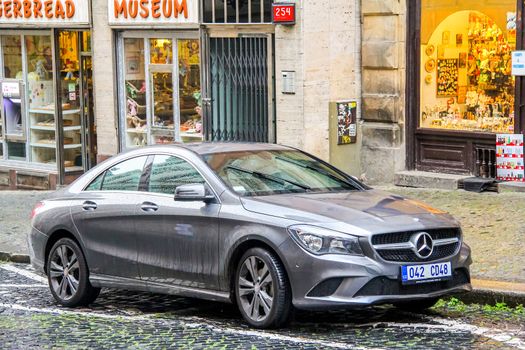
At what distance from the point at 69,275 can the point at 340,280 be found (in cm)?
303

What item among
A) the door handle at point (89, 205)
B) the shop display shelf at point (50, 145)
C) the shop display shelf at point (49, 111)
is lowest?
the shop display shelf at point (50, 145)

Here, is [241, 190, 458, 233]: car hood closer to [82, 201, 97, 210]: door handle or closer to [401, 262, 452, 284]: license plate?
[401, 262, 452, 284]: license plate

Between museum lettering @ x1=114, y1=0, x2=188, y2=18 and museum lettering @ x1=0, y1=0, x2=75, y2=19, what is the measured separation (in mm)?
1235

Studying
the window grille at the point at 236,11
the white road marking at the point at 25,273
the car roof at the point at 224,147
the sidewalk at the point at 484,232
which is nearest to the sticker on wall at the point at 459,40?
the sidewalk at the point at 484,232

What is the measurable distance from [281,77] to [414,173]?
2373mm

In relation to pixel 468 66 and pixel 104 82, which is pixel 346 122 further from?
pixel 104 82

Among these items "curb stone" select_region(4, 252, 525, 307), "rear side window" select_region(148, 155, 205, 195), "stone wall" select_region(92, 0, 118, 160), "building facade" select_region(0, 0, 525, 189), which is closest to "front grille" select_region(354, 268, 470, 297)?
"curb stone" select_region(4, 252, 525, 307)

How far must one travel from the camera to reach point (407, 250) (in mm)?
8523

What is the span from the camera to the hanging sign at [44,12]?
1970 cm

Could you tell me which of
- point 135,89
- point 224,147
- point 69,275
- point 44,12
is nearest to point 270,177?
point 224,147

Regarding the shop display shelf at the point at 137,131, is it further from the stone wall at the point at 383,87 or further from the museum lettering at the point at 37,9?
the stone wall at the point at 383,87

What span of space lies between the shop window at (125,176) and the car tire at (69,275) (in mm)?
630

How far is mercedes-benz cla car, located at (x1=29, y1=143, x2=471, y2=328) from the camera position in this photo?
839 centimetres

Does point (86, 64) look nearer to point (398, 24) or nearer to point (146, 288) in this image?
point (398, 24)
